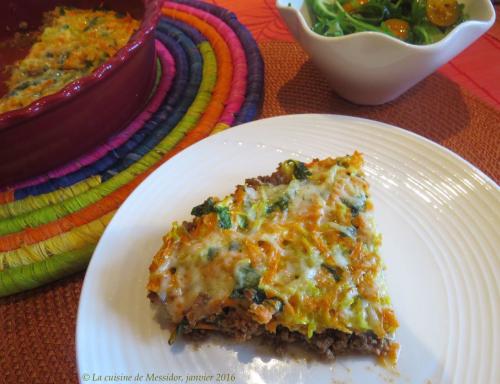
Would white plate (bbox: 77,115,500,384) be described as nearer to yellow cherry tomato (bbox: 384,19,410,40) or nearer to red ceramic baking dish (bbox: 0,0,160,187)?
red ceramic baking dish (bbox: 0,0,160,187)

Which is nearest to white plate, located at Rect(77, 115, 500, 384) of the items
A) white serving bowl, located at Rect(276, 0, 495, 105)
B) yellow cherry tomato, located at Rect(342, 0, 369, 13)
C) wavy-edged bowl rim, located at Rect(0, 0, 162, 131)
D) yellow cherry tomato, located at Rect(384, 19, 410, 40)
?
white serving bowl, located at Rect(276, 0, 495, 105)

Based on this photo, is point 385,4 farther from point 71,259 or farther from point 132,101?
point 71,259

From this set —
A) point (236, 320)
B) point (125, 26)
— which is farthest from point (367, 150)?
point (125, 26)

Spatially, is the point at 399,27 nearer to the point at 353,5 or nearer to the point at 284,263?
the point at 353,5

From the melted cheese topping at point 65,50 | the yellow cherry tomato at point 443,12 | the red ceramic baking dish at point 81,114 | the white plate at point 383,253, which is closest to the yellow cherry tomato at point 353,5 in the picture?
the yellow cherry tomato at point 443,12

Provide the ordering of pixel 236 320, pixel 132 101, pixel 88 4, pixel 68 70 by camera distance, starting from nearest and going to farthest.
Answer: pixel 236 320, pixel 132 101, pixel 68 70, pixel 88 4

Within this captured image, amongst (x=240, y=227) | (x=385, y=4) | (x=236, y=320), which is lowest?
(x=236, y=320)

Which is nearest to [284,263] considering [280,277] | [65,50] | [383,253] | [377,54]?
[280,277]
